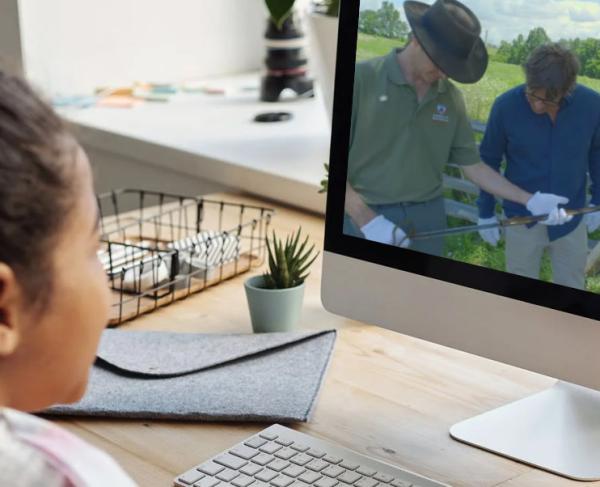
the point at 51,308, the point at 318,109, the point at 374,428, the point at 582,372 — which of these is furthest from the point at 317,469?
the point at 318,109

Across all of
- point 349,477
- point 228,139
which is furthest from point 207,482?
point 228,139

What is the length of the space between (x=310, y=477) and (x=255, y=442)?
0.08 m

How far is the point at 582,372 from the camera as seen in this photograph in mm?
977

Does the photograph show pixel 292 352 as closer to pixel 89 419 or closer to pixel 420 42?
pixel 89 419

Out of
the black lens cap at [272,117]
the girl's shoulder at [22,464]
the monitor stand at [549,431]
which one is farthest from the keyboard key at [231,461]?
the black lens cap at [272,117]

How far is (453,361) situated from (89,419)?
399 mm

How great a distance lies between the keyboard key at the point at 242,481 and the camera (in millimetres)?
907

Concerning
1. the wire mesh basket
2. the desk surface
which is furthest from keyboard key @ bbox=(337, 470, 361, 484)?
the desk surface

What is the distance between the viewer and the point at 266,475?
0.92 meters

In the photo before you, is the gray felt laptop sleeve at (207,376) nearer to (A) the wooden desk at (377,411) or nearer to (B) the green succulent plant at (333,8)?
(A) the wooden desk at (377,411)

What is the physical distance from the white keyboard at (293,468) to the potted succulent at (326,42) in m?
0.77

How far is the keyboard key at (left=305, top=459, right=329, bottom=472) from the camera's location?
931 millimetres

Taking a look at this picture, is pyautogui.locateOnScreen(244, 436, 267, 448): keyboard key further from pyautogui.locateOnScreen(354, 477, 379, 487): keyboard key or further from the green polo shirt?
the green polo shirt

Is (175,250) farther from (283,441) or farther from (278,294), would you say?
(283,441)
